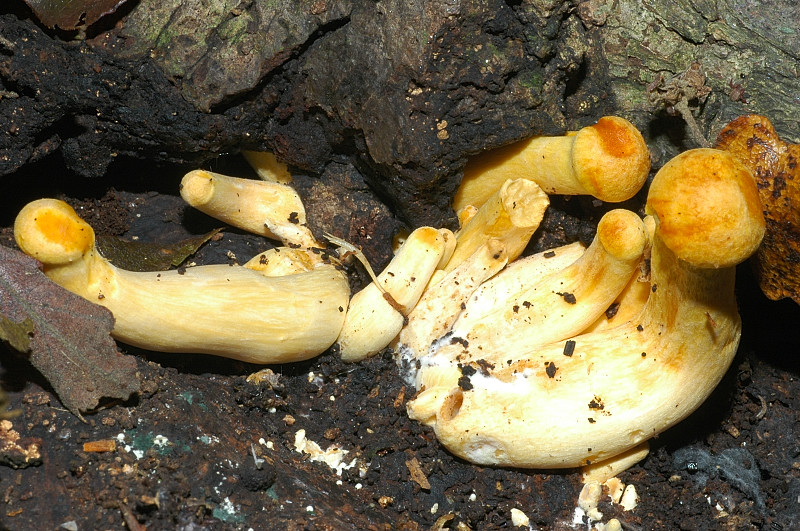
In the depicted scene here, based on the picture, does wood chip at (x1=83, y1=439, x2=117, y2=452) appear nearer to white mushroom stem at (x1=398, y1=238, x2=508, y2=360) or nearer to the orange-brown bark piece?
white mushroom stem at (x1=398, y1=238, x2=508, y2=360)

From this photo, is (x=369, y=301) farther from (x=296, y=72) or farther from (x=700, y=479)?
(x=700, y=479)

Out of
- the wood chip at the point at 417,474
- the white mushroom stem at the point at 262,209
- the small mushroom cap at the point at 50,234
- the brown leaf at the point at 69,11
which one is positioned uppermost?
the brown leaf at the point at 69,11

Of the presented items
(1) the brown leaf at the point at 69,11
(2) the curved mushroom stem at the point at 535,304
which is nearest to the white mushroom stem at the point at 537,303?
(2) the curved mushroom stem at the point at 535,304

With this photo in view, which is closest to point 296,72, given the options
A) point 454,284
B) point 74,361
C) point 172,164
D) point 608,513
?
point 172,164

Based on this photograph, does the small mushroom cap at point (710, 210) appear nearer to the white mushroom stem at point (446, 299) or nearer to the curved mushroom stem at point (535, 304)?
the curved mushroom stem at point (535, 304)

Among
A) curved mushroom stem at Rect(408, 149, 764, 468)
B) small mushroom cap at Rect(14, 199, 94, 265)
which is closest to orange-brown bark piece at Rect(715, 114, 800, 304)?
curved mushroom stem at Rect(408, 149, 764, 468)

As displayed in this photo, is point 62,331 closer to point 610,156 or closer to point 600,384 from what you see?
point 600,384
